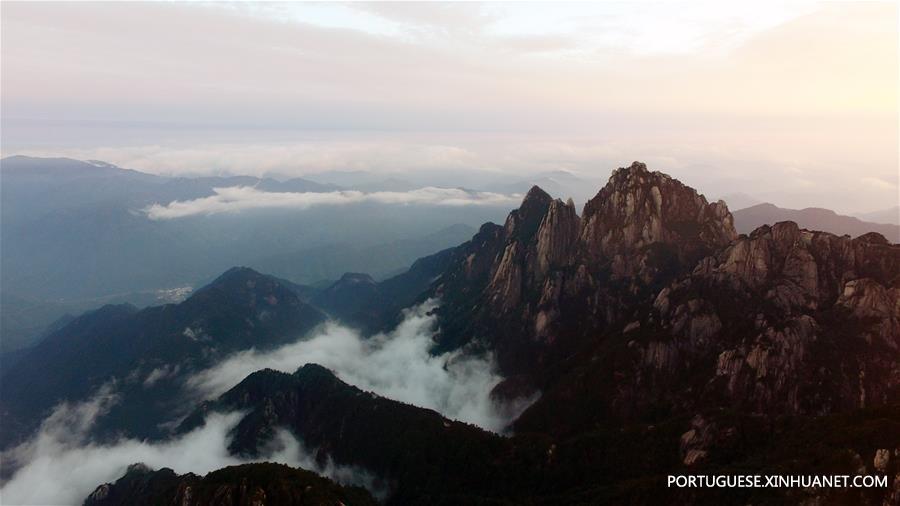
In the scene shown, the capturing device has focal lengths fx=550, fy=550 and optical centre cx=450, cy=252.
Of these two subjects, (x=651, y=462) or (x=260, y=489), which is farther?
(x=651, y=462)

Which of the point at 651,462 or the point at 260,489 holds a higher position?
the point at 260,489

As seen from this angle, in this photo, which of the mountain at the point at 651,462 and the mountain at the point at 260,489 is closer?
the mountain at the point at 651,462

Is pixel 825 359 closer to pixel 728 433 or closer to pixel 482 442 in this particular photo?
pixel 728 433

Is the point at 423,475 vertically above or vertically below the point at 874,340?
below

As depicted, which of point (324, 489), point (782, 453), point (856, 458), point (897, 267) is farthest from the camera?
point (897, 267)

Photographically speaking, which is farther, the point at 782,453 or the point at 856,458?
the point at 782,453

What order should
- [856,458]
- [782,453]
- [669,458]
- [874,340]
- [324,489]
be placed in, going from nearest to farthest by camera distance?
[856,458] < [782,453] < [324,489] < [669,458] < [874,340]

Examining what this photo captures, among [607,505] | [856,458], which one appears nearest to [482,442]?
[607,505]

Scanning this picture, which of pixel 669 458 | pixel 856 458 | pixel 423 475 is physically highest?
pixel 856 458

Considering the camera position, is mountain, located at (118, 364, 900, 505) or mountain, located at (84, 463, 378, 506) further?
mountain, located at (84, 463, 378, 506)

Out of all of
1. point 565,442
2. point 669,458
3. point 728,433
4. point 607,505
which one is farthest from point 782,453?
point 565,442
